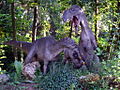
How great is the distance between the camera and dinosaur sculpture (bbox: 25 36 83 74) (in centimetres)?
540

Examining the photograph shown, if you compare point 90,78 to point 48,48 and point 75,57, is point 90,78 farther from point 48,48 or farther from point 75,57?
point 48,48

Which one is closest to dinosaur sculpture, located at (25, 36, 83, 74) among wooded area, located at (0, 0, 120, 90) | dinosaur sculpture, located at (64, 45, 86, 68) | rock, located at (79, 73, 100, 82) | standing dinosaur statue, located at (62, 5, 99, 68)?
wooded area, located at (0, 0, 120, 90)

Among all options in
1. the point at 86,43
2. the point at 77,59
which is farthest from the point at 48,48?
the point at 86,43

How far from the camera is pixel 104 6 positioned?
25.0 ft

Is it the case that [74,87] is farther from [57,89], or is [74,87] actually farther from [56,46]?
[56,46]

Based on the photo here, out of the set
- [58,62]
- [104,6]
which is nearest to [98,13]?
[104,6]

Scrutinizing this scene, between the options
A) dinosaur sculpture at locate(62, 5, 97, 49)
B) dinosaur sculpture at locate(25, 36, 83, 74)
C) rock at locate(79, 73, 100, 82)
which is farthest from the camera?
dinosaur sculpture at locate(25, 36, 83, 74)

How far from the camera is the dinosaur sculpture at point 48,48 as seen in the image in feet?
17.7

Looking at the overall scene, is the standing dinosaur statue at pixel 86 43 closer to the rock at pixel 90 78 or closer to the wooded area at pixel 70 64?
the wooded area at pixel 70 64

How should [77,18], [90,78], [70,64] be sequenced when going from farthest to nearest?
[70,64]
[77,18]
[90,78]

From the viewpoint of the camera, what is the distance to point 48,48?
18.8ft

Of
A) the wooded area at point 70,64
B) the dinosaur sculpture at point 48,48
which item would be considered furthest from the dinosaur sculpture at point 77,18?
the dinosaur sculpture at point 48,48

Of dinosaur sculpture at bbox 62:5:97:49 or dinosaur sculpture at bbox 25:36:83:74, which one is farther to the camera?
dinosaur sculpture at bbox 25:36:83:74

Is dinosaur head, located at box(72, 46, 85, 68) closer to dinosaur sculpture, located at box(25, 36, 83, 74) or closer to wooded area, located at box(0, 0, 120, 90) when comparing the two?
wooded area, located at box(0, 0, 120, 90)
